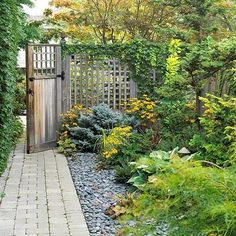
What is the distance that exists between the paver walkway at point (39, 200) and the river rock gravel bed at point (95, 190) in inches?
3.2

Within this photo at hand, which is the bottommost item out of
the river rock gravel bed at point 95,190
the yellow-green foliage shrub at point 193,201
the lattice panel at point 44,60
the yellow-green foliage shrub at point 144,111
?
the river rock gravel bed at point 95,190

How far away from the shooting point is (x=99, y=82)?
944 cm

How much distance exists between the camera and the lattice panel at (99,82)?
30.5ft

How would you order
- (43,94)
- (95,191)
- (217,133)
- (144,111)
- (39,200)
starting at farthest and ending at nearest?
(144,111)
(43,94)
(217,133)
(95,191)
(39,200)

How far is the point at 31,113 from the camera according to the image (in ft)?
25.9

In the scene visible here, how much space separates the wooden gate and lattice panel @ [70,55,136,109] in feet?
2.39

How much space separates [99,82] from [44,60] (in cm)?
151

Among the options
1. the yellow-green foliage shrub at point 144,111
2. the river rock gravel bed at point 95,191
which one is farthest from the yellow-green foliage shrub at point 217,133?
the yellow-green foliage shrub at point 144,111

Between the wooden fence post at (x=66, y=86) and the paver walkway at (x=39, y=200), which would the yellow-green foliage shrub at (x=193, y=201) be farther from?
the wooden fence post at (x=66, y=86)

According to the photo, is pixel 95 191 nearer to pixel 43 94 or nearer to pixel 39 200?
pixel 39 200

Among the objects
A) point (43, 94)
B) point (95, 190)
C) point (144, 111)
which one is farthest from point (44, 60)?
point (95, 190)

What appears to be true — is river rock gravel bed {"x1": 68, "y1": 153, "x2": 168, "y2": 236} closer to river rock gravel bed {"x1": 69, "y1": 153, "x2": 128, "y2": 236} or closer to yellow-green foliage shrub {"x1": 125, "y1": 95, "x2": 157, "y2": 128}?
river rock gravel bed {"x1": 69, "y1": 153, "x2": 128, "y2": 236}

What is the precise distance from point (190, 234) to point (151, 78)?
7542 mm

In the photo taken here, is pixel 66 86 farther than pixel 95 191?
Yes
